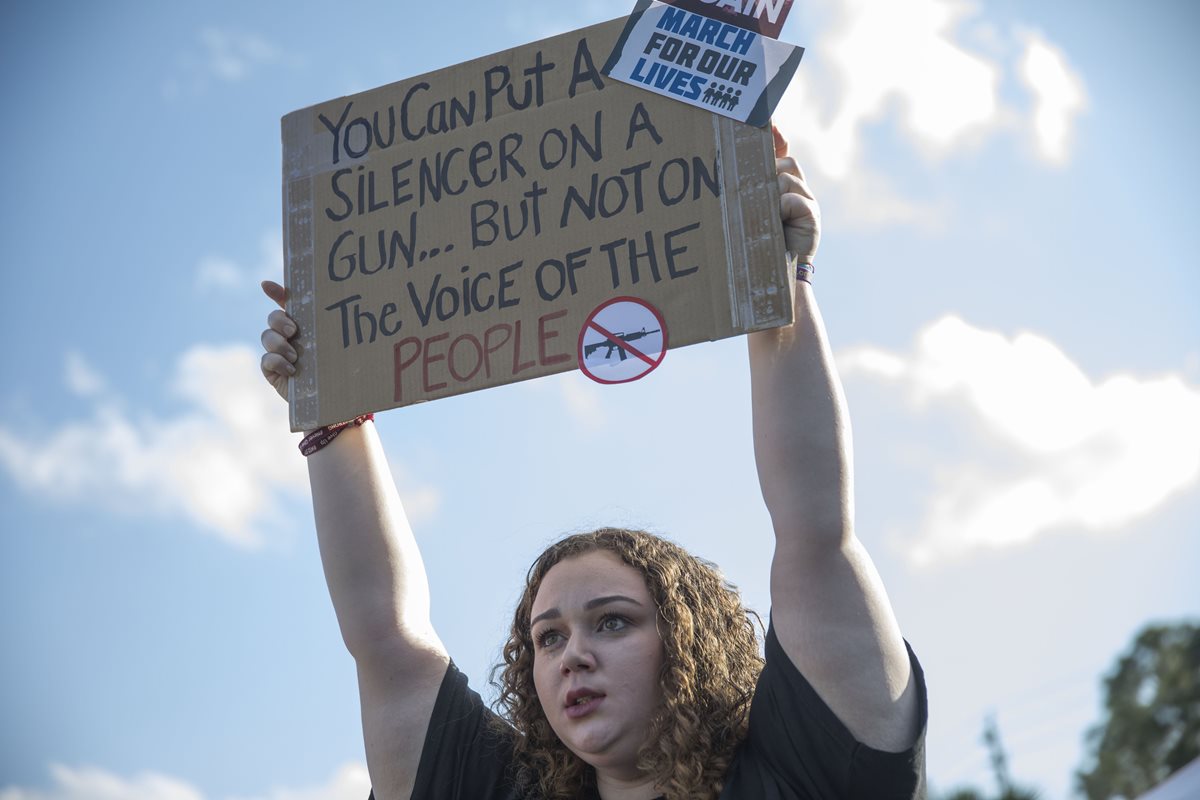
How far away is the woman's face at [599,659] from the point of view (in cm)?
228

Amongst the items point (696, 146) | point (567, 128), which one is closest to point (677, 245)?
point (696, 146)

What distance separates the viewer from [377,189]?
2670 mm

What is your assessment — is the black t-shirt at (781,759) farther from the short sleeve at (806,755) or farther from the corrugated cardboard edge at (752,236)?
the corrugated cardboard edge at (752,236)

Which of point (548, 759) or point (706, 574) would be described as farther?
point (706, 574)

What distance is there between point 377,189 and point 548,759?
1293 mm

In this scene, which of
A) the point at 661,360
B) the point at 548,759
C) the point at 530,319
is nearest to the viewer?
the point at 661,360

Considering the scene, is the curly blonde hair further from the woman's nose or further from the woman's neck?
the woman's nose

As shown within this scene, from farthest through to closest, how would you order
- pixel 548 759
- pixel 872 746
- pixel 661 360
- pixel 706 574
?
pixel 706 574
pixel 548 759
pixel 661 360
pixel 872 746

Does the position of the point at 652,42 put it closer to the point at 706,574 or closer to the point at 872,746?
the point at 706,574

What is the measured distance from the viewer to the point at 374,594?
8.44ft

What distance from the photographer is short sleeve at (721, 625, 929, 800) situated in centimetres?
198

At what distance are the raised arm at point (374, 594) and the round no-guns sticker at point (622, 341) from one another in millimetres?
671

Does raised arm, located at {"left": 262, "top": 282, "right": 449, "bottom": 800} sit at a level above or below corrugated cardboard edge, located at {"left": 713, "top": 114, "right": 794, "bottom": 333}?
below

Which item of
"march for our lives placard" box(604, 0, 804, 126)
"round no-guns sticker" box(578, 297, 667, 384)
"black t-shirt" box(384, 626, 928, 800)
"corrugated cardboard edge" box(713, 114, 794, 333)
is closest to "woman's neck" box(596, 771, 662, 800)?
"black t-shirt" box(384, 626, 928, 800)
